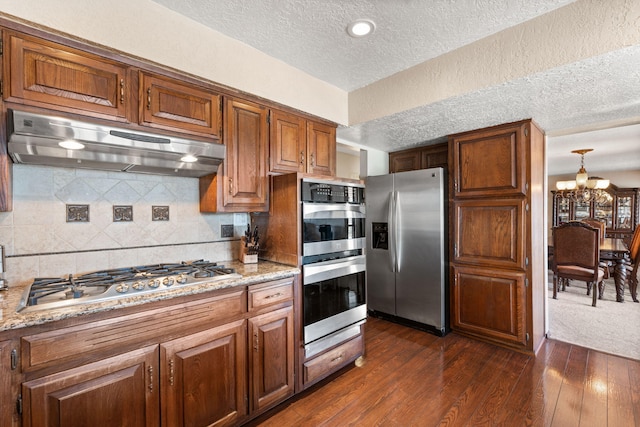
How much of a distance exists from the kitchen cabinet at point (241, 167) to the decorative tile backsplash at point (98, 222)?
0.75 feet

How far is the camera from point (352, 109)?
9.47 feet

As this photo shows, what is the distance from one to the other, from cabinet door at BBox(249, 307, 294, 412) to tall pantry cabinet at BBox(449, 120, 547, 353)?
78.3 inches

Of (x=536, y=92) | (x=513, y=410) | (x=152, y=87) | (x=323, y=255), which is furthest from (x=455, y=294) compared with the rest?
(x=152, y=87)

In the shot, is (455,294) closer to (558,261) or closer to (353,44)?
(558,261)

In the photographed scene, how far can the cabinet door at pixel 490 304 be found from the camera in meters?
2.72

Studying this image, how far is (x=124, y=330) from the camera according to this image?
4.48ft

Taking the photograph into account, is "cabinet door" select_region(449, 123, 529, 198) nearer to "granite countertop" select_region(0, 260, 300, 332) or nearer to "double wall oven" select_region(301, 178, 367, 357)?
"double wall oven" select_region(301, 178, 367, 357)

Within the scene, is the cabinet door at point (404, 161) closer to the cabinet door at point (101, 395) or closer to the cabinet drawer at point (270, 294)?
the cabinet drawer at point (270, 294)

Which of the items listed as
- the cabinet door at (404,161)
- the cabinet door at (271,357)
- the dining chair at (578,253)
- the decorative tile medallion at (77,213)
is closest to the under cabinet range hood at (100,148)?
the decorative tile medallion at (77,213)

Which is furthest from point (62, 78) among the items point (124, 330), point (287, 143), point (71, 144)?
point (287, 143)

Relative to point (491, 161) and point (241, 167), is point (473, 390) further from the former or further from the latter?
point (241, 167)

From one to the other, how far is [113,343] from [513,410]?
2409 millimetres

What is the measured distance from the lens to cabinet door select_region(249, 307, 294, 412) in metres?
1.84

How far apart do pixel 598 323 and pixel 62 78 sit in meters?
5.26
